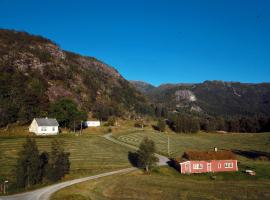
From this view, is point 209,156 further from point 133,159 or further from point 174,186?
point 174,186

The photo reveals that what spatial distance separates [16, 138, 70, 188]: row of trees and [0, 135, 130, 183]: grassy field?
3.37 meters

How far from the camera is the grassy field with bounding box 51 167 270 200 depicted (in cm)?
5025

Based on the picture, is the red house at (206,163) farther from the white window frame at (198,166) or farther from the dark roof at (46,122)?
the dark roof at (46,122)

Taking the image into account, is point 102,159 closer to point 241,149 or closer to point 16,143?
point 16,143

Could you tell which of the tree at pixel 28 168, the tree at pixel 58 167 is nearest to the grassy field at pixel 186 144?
the tree at pixel 58 167

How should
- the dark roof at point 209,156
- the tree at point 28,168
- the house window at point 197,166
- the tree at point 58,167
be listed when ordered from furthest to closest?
the dark roof at point 209,156
the house window at point 197,166
the tree at point 58,167
the tree at point 28,168

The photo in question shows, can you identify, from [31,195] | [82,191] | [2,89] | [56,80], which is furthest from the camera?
[56,80]

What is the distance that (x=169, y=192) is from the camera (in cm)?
5316

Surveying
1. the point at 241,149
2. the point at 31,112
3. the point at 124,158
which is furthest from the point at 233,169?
the point at 31,112

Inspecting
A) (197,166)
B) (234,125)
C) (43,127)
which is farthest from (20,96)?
(234,125)

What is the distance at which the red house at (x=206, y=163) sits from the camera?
73.3m

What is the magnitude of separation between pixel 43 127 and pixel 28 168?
53.6 m

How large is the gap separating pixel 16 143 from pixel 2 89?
61033 millimetres

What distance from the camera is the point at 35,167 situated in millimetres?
57656
